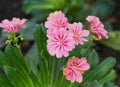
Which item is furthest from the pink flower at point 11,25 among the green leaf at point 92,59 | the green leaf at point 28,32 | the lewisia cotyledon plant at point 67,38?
the green leaf at point 28,32

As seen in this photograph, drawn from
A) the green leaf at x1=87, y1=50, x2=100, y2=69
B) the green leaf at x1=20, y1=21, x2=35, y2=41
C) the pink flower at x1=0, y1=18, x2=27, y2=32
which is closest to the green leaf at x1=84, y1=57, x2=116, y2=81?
the green leaf at x1=87, y1=50, x2=100, y2=69

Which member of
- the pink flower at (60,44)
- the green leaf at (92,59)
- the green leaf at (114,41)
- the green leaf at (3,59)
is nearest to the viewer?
the pink flower at (60,44)

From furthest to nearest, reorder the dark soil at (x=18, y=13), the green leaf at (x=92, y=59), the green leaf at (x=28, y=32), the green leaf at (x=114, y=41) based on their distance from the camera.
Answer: the dark soil at (x=18, y=13), the green leaf at (x=114, y=41), the green leaf at (x=28, y=32), the green leaf at (x=92, y=59)

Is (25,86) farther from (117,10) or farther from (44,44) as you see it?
(117,10)

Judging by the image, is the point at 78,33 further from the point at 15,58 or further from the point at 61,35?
the point at 15,58

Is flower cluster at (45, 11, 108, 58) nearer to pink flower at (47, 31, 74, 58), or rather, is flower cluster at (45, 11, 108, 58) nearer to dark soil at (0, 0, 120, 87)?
pink flower at (47, 31, 74, 58)

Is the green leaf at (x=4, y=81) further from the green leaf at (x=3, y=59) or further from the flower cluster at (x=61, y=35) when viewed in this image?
the flower cluster at (x=61, y=35)

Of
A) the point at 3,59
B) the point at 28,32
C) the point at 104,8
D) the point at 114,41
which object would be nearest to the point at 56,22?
the point at 3,59
